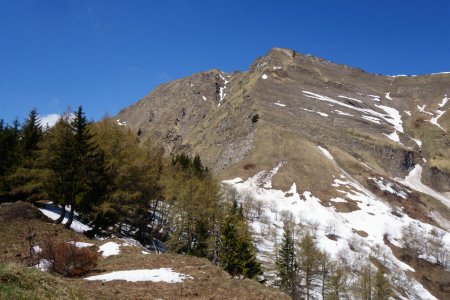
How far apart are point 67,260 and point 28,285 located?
486 inches

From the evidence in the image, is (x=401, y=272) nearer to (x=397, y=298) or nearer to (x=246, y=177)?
(x=397, y=298)

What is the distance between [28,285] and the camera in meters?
9.63

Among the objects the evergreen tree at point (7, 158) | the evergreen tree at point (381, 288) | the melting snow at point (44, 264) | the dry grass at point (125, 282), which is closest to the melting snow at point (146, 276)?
the dry grass at point (125, 282)

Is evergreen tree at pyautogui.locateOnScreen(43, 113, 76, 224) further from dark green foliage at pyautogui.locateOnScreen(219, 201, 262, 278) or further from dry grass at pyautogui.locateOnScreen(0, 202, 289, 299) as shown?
dark green foliage at pyautogui.locateOnScreen(219, 201, 262, 278)

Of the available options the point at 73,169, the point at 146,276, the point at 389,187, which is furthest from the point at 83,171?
the point at 389,187

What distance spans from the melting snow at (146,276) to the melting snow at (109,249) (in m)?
7.20

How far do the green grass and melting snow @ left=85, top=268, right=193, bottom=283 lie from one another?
8097mm

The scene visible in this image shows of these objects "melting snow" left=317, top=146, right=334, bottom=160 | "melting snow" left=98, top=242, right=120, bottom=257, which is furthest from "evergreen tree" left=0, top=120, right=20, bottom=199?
"melting snow" left=317, top=146, right=334, bottom=160

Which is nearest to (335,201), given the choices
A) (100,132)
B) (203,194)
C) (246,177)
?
(246,177)

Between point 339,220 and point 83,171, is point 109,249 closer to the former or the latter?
point 83,171

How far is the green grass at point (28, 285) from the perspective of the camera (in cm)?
882

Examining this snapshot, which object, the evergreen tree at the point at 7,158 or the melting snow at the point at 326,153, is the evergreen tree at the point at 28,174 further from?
the melting snow at the point at 326,153

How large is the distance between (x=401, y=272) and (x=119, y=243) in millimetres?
92163

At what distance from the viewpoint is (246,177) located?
509ft
